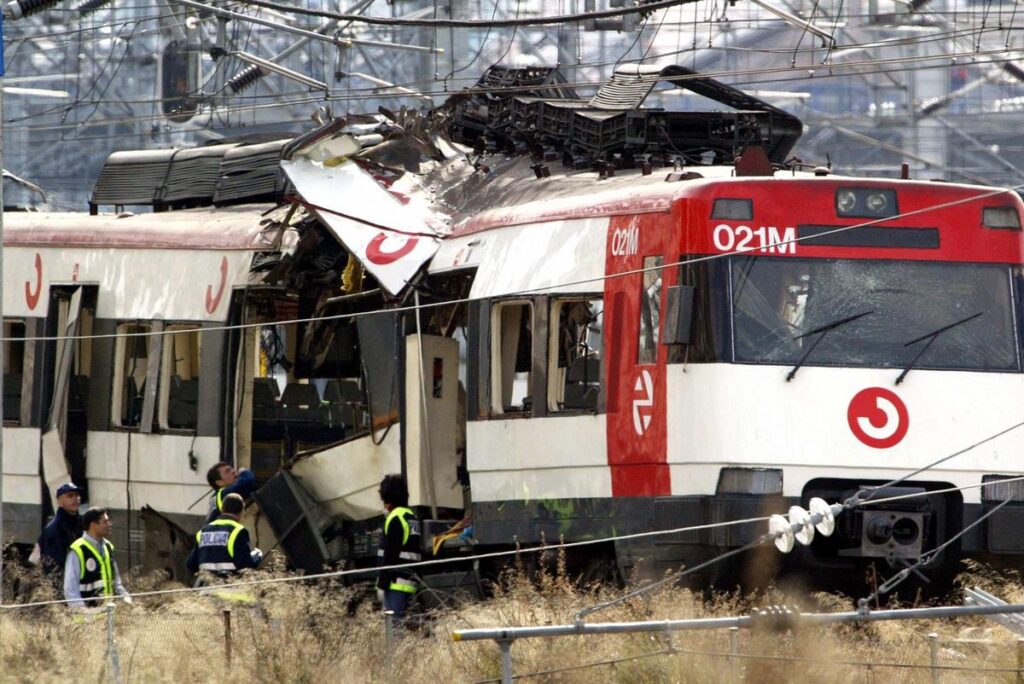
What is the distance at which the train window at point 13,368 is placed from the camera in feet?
58.2

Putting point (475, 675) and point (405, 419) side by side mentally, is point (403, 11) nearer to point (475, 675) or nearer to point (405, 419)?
point (405, 419)

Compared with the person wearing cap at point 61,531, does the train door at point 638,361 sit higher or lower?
higher

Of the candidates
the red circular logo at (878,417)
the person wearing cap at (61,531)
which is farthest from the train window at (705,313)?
the person wearing cap at (61,531)

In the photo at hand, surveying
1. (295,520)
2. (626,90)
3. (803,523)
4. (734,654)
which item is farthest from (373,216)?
(734,654)

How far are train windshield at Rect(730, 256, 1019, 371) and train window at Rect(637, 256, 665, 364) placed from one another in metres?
0.51

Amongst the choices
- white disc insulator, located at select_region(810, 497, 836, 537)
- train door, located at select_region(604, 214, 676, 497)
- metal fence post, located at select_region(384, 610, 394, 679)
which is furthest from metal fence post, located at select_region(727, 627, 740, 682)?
train door, located at select_region(604, 214, 676, 497)

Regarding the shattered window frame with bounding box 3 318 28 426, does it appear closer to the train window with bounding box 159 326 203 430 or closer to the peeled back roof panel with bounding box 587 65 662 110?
the train window with bounding box 159 326 203 430

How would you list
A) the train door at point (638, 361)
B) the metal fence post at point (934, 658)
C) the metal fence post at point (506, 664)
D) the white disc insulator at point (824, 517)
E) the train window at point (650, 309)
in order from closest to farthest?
the metal fence post at point (506, 664) < the metal fence post at point (934, 658) < the white disc insulator at point (824, 517) < the train door at point (638, 361) < the train window at point (650, 309)

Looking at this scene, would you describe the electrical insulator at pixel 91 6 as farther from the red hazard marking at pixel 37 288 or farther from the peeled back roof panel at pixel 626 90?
the peeled back roof panel at pixel 626 90

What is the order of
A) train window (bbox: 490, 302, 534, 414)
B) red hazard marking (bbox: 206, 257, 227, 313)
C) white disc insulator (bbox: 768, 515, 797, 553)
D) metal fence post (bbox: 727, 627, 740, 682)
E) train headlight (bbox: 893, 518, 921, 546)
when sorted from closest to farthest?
1. metal fence post (bbox: 727, 627, 740, 682)
2. white disc insulator (bbox: 768, 515, 797, 553)
3. train headlight (bbox: 893, 518, 921, 546)
4. train window (bbox: 490, 302, 534, 414)
5. red hazard marking (bbox: 206, 257, 227, 313)

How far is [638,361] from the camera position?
39.8 ft

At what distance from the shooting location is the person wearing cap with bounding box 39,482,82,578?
14562 millimetres

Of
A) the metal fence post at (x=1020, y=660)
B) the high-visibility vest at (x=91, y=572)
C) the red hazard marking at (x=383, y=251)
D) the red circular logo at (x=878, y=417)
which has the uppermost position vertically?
the red hazard marking at (x=383, y=251)

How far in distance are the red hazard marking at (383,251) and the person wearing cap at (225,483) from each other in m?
1.97
